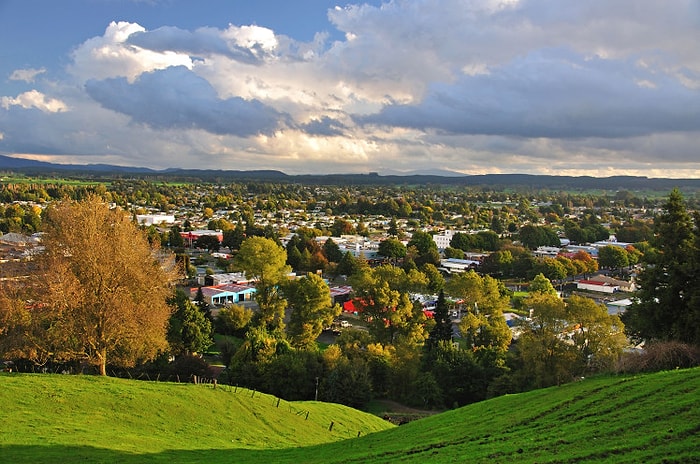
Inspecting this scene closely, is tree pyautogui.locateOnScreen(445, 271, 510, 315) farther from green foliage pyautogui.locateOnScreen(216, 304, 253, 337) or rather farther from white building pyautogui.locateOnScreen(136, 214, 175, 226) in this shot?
white building pyautogui.locateOnScreen(136, 214, 175, 226)

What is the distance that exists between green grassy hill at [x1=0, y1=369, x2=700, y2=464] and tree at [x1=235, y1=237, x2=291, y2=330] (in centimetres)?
1693

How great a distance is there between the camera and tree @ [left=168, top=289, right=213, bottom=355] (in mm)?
31094

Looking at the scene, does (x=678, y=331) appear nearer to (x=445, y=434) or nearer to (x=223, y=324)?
(x=445, y=434)

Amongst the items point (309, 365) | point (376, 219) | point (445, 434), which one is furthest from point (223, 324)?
point (376, 219)

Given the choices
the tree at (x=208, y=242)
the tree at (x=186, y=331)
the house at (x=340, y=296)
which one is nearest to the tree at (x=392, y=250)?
the house at (x=340, y=296)

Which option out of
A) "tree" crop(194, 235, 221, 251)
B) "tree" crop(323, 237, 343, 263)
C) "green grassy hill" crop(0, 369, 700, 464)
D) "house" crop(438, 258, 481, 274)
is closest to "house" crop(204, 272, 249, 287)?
"tree" crop(323, 237, 343, 263)

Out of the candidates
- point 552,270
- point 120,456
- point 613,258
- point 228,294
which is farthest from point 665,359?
point 613,258

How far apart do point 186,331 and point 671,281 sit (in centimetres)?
2519

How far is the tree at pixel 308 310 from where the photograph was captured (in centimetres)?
3356

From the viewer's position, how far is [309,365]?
91.5 ft

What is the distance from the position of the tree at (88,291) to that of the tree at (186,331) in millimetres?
10149

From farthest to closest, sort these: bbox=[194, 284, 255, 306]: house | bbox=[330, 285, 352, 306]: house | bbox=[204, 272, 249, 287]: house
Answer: bbox=[204, 272, 249, 287]: house, bbox=[330, 285, 352, 306]: house, bbox=[194, 284, 255, 306]: house

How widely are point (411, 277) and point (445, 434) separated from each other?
874 inches

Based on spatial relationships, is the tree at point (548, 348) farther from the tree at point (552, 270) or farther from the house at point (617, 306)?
the tree at point (552, 270)
